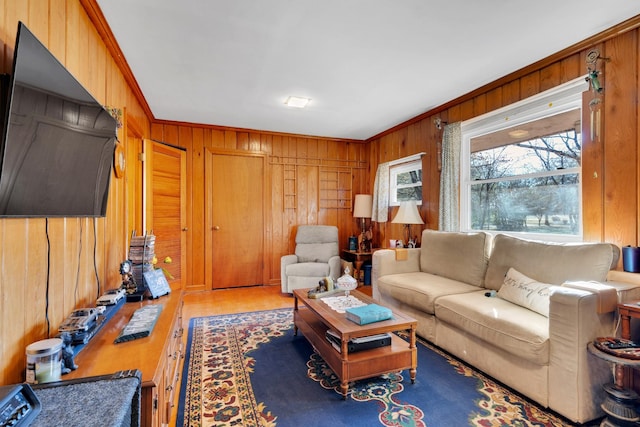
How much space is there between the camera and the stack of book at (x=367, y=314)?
1.92 meters

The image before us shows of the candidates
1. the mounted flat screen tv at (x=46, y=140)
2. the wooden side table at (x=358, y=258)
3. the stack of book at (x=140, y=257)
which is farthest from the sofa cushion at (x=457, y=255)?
the mounted flat screen tv at (x=46, y=140)

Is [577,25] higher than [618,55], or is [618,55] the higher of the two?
[577,25]

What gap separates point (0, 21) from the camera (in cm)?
105

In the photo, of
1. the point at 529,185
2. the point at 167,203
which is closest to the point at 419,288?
the point at 529,185

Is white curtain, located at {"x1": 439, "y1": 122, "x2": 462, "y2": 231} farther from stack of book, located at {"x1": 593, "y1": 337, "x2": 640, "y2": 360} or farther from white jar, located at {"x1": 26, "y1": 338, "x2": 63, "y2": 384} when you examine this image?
white jar, located at {"x1": 26, "y1": 338, "x2": 63, "y2": 384}

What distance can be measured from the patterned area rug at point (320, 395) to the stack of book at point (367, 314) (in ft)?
1.43

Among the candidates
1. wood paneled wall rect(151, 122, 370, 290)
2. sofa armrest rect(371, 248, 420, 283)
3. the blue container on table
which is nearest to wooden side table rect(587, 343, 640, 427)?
sofa armrest rect(371, 248, 420, 283)

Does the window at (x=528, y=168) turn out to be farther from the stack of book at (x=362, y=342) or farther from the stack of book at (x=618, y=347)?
the stack of book at (x=362, y=342)

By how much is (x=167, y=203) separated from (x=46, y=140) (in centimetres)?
275

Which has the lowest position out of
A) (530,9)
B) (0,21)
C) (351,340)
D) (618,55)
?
(351,340)

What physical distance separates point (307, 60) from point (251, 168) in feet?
7.99

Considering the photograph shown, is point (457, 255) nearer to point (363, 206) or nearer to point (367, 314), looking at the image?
point (367, 314)

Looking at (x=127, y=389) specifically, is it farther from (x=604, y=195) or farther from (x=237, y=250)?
(x=237, y=250)

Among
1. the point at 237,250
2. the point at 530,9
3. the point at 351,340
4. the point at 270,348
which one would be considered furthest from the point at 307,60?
the point at 237,250
